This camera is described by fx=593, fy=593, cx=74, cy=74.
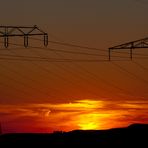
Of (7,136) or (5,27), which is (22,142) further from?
(5,27)

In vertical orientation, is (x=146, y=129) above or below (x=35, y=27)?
below

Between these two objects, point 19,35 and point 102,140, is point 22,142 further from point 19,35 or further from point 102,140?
point 19,35

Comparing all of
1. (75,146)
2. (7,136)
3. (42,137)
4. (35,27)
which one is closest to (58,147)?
(75,146)

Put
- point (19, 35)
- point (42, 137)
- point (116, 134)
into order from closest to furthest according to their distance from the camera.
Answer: point (19, 35), point (116, 134), point (42, 137)

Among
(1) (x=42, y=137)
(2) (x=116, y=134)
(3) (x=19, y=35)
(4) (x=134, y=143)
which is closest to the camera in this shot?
(3) (x=19, y=35)

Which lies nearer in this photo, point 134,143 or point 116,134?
point 134,143

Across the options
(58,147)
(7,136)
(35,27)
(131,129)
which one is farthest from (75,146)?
(35,27)
